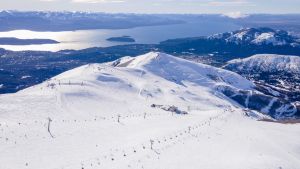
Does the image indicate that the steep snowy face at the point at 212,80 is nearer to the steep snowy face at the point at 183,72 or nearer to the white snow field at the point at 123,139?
the steep snowy face at the point at 183,72

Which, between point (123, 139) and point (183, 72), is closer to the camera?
point (123, 139)

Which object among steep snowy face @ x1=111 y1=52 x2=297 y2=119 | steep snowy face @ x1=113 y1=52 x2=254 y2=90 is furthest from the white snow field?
steep snowy face @ x1=113 y1=52 x2=254 y2=90

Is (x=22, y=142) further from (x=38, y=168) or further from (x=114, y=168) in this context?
(x=114, y=168)

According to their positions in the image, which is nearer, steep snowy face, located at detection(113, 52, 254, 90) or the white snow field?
the white snow field

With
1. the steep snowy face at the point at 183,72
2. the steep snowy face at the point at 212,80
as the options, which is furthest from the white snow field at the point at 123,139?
the steep snowy face at the point at 183,72

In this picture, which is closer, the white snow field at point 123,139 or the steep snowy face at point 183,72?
the white snow field at point 123,139

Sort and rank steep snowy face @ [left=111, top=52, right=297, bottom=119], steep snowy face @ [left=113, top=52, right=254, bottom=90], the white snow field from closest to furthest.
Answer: the white snow field → steep snowy face @ [left=111, top=52, right=297, bottom=119] → steep snowy face @ [left=113, top=52, right=254, bottom=90]

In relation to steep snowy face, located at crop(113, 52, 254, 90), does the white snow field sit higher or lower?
higher

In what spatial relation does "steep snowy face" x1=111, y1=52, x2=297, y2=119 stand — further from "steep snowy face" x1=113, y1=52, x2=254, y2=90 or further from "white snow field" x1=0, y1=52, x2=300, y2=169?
"white snow field" x1=0, y1=52, x2=300, y2=169

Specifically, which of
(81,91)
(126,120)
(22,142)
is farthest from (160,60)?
(22,142)

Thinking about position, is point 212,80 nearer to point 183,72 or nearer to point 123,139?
point 183,72

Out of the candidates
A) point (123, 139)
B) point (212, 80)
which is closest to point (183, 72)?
point (212, 80)
